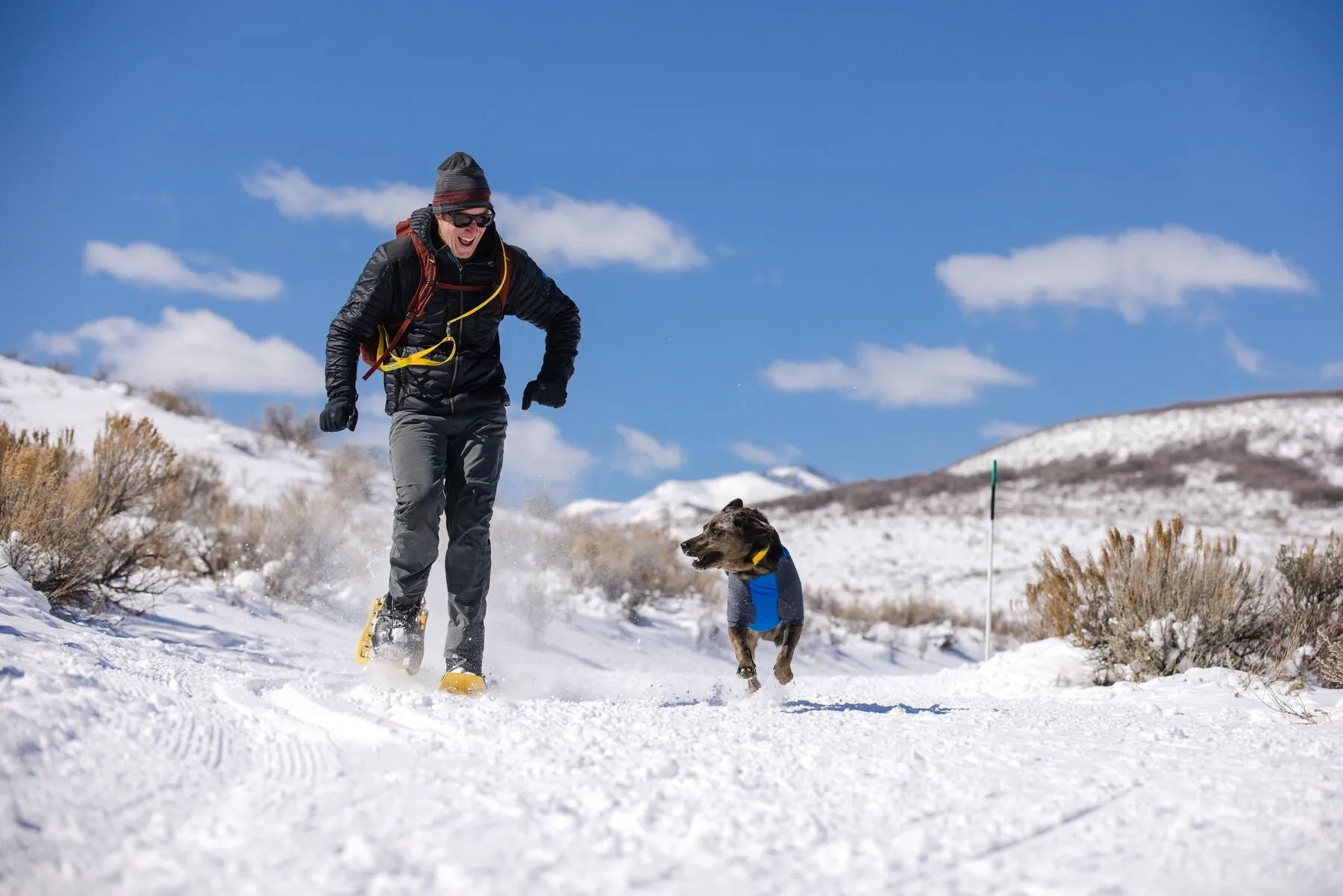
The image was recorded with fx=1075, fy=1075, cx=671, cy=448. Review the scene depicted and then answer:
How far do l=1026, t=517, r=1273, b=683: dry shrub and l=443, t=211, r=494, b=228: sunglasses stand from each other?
512cm

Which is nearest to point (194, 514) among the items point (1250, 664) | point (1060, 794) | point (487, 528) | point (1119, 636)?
point (487, 528)

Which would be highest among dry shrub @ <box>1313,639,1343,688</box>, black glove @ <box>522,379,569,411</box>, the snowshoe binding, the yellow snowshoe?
black glove @ <box>522,379,569,411</box>

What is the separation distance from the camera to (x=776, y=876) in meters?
1.87

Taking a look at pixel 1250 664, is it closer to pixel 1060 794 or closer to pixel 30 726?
pixel 1060 794

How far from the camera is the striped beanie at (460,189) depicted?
4.38 m

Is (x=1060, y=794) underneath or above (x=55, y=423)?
underneath

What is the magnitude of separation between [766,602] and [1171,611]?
334 cm

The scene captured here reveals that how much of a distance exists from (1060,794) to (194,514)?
38.1ft

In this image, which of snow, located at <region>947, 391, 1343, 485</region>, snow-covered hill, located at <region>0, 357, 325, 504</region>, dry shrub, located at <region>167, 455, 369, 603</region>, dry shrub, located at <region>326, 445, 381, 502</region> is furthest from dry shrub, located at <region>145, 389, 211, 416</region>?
snow, located at <region>947, 391, 1343, 485</region>

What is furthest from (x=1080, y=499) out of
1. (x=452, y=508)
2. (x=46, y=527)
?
(x=452, y=508)

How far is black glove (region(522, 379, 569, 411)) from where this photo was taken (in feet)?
16.4

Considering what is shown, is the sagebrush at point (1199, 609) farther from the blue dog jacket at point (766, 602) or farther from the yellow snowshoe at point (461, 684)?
the yellow snowshoe at point (461, 684)

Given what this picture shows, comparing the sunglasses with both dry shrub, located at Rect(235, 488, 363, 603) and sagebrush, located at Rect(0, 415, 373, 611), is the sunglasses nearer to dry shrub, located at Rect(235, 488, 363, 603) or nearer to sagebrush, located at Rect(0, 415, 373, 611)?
sagebrush, located at Rect(0, 415, 373, 611)

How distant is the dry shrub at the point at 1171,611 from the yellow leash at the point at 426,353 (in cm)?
498
